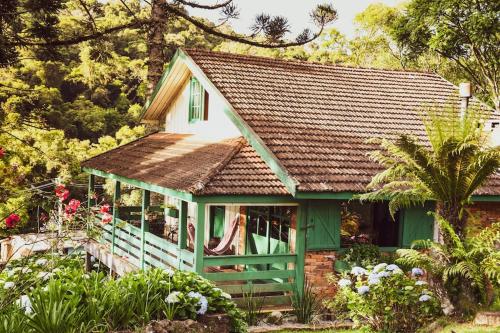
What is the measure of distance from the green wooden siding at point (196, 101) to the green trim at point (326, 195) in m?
5.66

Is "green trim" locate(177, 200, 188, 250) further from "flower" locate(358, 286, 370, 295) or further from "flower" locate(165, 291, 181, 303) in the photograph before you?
"flower" locate(165, 291, 181, 303)

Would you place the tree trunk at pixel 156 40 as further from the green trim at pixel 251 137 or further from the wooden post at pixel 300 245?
the wooden post at pixel 300 245

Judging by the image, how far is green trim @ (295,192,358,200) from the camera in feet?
36.2

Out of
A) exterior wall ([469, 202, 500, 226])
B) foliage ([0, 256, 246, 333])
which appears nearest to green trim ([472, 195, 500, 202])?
exterior wall ([469, 202, 500, 226])

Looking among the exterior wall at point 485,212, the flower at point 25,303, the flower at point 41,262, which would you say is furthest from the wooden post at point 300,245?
the flower at point 25,303

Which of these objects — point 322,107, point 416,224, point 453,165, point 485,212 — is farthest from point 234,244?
point 453,165

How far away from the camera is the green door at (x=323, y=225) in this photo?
38.5 ft

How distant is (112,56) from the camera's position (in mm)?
19250

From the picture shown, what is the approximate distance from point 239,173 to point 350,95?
573 cm

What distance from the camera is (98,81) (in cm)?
3694

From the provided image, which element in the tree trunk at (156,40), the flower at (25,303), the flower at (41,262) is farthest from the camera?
the tree trunk at (156,40)

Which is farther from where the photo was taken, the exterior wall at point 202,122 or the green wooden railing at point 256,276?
the exterior wall at point 202,122

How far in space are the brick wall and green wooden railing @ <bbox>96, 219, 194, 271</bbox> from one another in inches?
91.9

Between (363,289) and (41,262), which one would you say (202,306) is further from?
(363,289)
